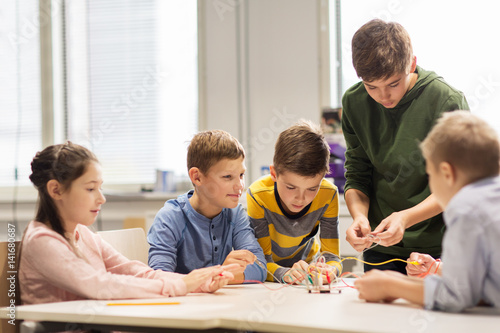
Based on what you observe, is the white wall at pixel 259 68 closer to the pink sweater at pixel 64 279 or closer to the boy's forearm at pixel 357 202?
the boy's forearm at pixel 357 202

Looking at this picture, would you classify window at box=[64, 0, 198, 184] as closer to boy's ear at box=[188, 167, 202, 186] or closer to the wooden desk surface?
boy's ear at box=[188, 167, 202, 186]

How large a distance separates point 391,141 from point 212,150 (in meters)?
0.67

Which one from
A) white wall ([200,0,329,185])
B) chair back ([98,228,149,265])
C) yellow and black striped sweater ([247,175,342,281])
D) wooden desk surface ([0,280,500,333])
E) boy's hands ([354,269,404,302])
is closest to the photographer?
wooden desk surface ([0,280,500,333])

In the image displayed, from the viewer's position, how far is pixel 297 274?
164cm

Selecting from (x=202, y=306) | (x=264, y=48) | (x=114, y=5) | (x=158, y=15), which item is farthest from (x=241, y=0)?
(x=202, y=306)

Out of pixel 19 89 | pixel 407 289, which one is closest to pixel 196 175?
pixel 407 289

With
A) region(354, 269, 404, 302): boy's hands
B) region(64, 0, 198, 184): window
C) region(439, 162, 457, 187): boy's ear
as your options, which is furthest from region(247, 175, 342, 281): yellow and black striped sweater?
region(64, 0, 198, 184): window

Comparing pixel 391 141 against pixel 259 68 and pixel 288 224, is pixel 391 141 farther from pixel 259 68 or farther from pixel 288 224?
pixel 259 68

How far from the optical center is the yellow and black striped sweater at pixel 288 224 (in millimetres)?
1911

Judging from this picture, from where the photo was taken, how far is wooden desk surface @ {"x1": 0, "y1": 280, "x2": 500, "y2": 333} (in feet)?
3.03

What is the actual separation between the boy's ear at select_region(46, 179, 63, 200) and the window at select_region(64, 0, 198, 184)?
100 inches

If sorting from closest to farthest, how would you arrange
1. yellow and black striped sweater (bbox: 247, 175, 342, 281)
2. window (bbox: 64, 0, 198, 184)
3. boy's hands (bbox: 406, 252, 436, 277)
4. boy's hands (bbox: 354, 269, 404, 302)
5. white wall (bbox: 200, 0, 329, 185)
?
1. boy's hands (bbox: 354, 269, 404, 302)
2. boy's hands (bbox: 406, 252, 436, 277)
3. yellow and black striped sweater (bbox: 247, 175, 342, 281)
4. white wall (bbox: 200, 0, 329, 185)
5. window (bbox: 64, 0, 198, 184)

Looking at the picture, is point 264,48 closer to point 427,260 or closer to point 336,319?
point 427,260

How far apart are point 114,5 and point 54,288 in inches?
132
